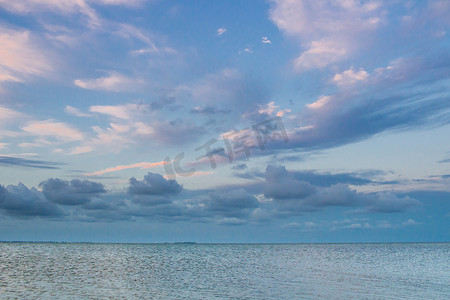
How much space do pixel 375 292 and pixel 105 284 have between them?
130 feet

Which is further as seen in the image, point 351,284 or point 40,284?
point 351,284

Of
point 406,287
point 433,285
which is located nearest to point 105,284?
point 406,287

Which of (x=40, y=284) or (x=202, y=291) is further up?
(x=40, y=284)

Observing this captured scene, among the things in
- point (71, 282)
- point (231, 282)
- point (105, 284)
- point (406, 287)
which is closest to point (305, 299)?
point (231, 282)

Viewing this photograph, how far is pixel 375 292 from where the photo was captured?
51.5 meters

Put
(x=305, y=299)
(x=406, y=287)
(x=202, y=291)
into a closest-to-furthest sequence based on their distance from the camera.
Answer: (x=305, y=299)
(x=202, y=291)
(x=406, y=287)

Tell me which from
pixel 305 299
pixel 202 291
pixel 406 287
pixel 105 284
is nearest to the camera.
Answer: pixel 305 299

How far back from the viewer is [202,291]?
49.9 m

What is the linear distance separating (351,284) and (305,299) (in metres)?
19.2

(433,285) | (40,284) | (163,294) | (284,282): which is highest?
(40,284)

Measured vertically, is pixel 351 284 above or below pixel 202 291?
below

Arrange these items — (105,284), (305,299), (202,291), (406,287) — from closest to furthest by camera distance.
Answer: (305,299) → (202,291) → (105,284) → (406,287)

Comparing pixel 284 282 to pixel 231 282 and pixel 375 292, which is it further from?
pixel 375 292

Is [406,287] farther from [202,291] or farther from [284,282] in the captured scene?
[202,291]
